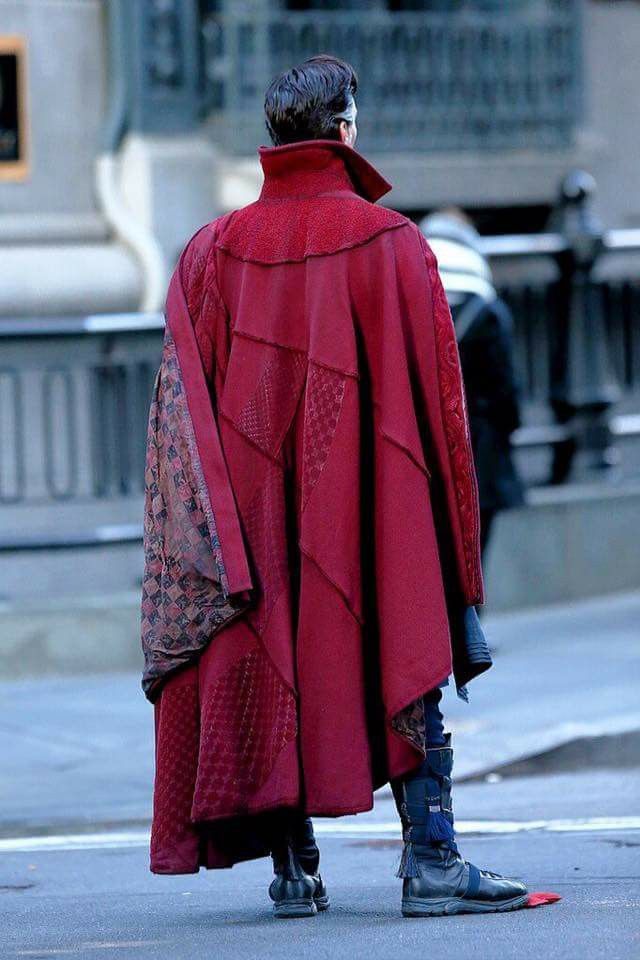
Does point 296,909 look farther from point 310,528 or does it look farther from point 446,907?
point 310,528

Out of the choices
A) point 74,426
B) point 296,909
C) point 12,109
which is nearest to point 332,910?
point 296,909

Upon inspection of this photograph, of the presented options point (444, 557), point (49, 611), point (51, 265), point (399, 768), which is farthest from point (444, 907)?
point (51, 265)

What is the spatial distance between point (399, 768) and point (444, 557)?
0.48 m

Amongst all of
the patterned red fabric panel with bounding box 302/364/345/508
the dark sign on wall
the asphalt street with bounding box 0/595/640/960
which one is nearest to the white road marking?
the asphalt street with bounding box 0/595/640/960

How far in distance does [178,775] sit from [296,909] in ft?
1.43

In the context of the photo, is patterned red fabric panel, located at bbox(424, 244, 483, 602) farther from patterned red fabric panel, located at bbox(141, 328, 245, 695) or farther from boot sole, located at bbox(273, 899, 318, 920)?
boot sole, located at bbox(273, 899, 318, 920)

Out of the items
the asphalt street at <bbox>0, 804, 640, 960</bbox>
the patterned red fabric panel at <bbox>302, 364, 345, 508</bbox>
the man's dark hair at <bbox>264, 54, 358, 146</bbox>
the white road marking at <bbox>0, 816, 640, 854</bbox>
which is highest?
the man's dark hair at <bbox>264, 54, 358, 146</bbox>

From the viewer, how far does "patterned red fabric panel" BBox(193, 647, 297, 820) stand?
4523mm

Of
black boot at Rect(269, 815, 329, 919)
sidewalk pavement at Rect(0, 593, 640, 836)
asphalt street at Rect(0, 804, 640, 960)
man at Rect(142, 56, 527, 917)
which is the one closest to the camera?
asphalt street at Rect(0, 804, 640, 960)

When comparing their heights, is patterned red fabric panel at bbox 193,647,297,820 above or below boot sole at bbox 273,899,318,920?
above

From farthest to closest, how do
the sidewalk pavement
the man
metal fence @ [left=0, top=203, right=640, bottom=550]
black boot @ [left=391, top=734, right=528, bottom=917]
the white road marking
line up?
metal fence @ [left=0, top=203, right=640, bottom=550] < the sidewalk pavement < the white road marking < black boot @ [left=391, top=734, right=528, bottom=917] < the man

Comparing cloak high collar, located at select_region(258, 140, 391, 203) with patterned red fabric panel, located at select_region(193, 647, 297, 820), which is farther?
cloak high collar, located at select_region(258, 140, 391, 203)

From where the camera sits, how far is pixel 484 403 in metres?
8.81

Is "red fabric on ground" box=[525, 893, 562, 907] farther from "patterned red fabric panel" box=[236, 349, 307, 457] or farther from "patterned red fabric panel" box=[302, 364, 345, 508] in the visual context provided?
"patterned red fabric panel" box=[236, 349, 307, 457]
